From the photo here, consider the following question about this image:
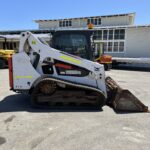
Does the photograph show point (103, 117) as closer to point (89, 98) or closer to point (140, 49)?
point (89, 98)

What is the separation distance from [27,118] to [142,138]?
2793 mm

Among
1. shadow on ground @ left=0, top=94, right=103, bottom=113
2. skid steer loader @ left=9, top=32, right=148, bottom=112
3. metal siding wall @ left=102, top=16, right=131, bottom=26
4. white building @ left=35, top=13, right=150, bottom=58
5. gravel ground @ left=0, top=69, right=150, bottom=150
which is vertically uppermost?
metal siding wall @ left=102, top=16, right=131, bottom=26

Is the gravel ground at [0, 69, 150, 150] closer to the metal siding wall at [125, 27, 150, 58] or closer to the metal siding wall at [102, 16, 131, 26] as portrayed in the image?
the metal siding wall at [125, 27, 150, 58]

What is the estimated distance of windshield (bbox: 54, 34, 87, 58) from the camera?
22.6 feet

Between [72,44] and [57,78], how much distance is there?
1279mm

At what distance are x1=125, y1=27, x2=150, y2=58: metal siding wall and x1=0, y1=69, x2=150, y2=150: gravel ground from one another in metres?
17.7

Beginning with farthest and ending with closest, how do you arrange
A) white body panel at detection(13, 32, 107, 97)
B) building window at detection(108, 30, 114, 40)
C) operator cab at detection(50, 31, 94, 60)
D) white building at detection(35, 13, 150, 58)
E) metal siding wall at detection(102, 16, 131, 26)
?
metal siding wall at detection(102, 16, 131, 26)
building window at detection(108, 30, 114, 40)
white building at detection(35, 13, 150, 58)
operator cab at detection(50, 31, 94, 60)
white body panel at detection(13, 32, 107, 97)

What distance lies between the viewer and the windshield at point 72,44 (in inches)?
271

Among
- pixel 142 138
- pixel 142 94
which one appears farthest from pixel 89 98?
pixel 142 94

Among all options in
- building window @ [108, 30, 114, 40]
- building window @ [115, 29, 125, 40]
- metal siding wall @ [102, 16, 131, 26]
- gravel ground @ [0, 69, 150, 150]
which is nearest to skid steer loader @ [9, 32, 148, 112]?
gravel ground @ [0, 69, 150, 150]

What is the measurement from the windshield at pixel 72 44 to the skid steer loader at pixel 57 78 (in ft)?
1.67

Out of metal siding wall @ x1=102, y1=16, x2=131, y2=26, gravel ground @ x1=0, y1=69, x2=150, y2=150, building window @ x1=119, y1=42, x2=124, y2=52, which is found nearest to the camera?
gravel ground @ x1=0, y1=69, x2=150, y2=150

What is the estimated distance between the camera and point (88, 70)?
6.44 m

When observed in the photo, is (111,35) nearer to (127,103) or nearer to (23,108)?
(127,103)
